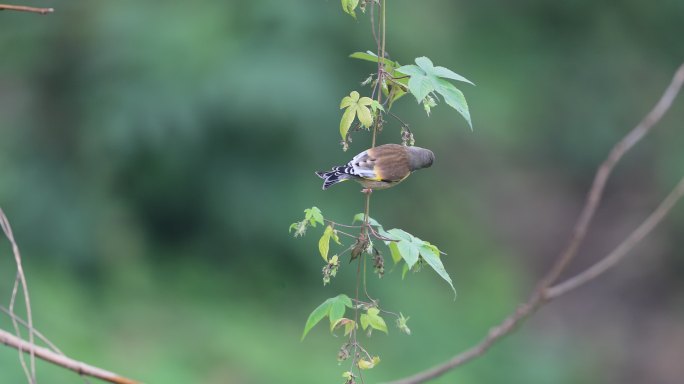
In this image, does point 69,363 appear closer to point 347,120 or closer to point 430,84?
point 347,120

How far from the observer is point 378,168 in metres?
A: 2.50

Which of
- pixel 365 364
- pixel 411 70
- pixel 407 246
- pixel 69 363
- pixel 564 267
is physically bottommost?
pixel 365 364

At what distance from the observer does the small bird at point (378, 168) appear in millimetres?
2416

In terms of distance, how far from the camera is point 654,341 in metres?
7.24

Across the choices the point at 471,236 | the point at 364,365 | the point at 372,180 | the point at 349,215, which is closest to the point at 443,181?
the point at 471,236

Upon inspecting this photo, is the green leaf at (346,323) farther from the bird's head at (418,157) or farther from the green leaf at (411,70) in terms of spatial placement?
the bird's head at (418,157)

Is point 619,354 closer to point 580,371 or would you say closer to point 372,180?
point 580,371

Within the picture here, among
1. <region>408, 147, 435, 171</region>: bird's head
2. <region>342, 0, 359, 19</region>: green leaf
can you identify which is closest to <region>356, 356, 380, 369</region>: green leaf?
<region>342, 0, 359, 19</region>: green leaf

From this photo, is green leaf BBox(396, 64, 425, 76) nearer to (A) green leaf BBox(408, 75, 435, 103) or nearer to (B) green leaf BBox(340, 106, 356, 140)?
(A) green leaf BBox(408, 75, 435, 103)

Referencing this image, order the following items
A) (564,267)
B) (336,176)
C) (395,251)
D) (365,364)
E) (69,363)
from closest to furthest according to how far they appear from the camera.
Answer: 1. (564,267)
2. (69,363)
3. (365,364)
4. (395,251)
5. (336,176)

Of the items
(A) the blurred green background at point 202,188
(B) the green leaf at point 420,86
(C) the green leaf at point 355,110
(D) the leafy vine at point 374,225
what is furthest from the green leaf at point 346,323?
(A) the blurred green background at point 202,188

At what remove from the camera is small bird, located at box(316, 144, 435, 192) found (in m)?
2.42

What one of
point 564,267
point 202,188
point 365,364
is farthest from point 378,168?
point 202,188

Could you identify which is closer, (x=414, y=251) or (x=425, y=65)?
(x=414, y=251)
